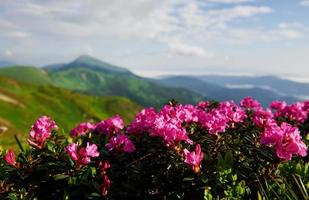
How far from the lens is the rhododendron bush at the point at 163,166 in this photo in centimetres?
571

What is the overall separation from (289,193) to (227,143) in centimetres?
113

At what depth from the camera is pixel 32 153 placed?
6.65m

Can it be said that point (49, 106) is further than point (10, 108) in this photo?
Yes

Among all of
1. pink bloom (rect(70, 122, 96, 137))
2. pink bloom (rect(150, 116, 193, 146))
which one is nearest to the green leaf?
pink bloom (rect(150, 116, 193, 146))

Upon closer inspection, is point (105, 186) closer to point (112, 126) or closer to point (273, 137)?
point (273, 137)

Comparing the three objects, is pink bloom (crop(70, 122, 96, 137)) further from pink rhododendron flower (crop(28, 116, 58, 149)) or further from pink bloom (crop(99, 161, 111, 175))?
pink bloom (crop(99, 161, 111, 175))

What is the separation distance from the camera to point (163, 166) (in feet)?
19.8

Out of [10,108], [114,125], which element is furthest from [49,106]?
[114,125]

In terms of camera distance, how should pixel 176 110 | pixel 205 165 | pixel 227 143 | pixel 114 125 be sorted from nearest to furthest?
pixel 205 165 < pixel 227 143 < pixel 176 110 < pixel 114 125

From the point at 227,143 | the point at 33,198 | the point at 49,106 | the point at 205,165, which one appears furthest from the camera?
the point at 49,106

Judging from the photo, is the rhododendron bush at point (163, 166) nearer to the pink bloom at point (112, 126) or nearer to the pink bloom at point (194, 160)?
the pink bloom at point (194, 160)

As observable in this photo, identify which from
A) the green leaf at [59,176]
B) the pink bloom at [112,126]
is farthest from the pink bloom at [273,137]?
the pink bloom at [112,126]

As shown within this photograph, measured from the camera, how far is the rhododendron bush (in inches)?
225

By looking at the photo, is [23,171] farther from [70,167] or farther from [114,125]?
[114,125]
